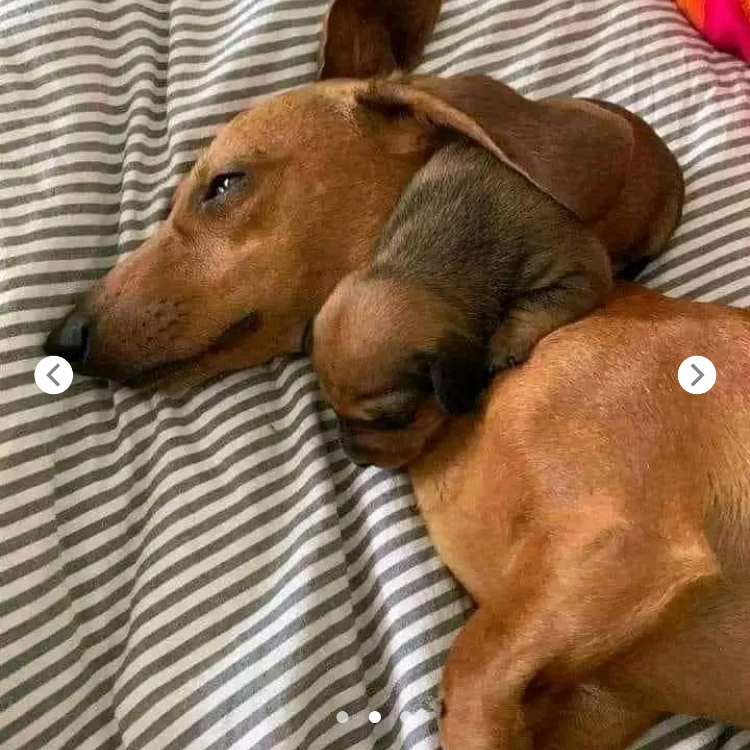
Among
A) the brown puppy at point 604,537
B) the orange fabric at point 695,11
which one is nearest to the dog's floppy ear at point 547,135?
the brown puppy at point 604,537

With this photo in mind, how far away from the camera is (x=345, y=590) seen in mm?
1502

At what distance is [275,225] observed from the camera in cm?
157

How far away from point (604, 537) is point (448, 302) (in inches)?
14.9

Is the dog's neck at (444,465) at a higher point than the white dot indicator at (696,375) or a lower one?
lower

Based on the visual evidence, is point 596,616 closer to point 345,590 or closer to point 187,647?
point 345,590

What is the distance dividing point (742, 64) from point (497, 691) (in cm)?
139

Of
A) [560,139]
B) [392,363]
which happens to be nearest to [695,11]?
[560,139]

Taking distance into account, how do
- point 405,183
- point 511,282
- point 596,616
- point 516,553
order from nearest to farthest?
point 596,616 < point 516,553 < point 511,282 < point 405,183

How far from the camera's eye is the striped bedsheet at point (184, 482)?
142 cm

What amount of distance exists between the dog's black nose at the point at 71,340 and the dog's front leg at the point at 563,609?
2.23 ft

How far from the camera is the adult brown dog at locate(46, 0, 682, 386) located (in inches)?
61.1

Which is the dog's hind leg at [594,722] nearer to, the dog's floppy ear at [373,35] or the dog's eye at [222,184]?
the dog's eye at [222,184]

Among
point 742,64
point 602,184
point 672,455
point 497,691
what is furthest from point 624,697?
point 742,64

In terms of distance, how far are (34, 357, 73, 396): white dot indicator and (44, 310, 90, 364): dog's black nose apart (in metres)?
0.01
